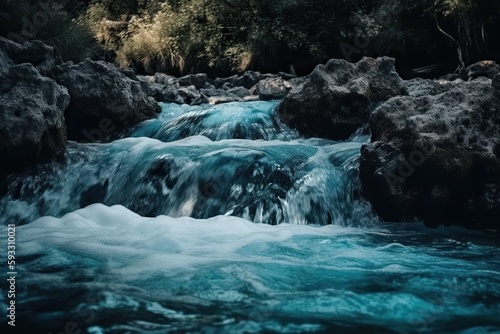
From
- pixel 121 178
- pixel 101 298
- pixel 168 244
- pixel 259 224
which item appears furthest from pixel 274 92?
pixel 101 298

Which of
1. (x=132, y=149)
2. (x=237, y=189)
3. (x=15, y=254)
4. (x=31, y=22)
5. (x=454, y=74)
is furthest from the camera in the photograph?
(x=454, y=74)

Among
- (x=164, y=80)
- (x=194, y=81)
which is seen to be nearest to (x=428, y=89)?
(x=194, y=81)

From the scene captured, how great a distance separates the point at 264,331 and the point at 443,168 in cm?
267

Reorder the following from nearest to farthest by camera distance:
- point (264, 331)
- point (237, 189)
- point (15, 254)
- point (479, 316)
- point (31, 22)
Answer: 1. point (264, 331)
2. point (479, 316)
3. point (15, 254)
4. point (237, 189)
5. point (31, 22)

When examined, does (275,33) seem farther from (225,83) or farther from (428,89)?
(428,89)

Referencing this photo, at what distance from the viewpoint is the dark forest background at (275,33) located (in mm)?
11438

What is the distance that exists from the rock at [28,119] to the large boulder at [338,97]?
272 cm

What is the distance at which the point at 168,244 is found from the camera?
346 cm

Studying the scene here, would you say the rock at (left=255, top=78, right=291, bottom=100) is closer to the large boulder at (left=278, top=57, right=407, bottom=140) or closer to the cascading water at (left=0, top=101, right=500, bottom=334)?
the large boulder at (left=278, top=57, right=407, bottom=140)

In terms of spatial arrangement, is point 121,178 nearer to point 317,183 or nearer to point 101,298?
point 317,183

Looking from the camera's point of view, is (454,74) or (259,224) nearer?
(259,224)

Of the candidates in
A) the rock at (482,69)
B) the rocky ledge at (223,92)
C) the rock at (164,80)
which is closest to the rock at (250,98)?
the rocky ledge at (223,92)

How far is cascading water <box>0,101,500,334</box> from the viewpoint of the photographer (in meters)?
2.21

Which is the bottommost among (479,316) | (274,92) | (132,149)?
(479,316)
